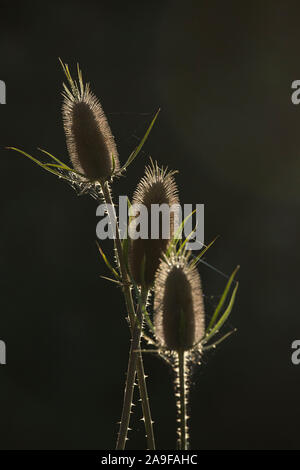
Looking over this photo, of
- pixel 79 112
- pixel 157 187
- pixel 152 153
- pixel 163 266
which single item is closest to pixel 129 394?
pixel 163 266

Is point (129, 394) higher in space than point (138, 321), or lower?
lower

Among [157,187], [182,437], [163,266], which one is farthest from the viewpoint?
[157,187]

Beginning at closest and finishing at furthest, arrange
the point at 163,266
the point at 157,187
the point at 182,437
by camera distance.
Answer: the point at 182,437 < the point at 163,266 < the point at 157,187

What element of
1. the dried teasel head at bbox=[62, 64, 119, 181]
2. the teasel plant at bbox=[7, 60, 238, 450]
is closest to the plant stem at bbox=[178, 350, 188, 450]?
the teasel plant at bbox=[7, 60, 238, 450]

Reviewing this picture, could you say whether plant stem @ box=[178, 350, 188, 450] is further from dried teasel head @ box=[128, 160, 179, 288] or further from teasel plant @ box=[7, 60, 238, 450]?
dried teasel head @ box=[128, 160, 179, 288]

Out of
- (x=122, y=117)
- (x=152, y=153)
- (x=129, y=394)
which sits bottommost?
(x=129, y=394)

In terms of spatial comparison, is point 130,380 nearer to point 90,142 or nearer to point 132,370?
point 132,370
